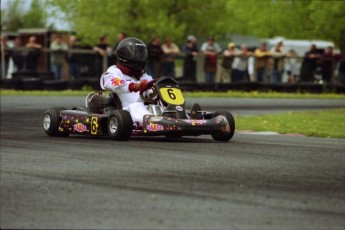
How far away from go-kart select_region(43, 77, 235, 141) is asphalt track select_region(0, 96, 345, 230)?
0.58 ft

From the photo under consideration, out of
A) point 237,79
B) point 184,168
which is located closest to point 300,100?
point 237,79

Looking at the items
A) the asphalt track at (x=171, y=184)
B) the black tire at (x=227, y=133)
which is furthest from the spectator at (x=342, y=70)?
the black tire at (x=227, y=133)

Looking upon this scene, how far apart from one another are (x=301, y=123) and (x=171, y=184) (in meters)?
8.75

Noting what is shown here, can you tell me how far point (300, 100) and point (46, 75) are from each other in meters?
6.90

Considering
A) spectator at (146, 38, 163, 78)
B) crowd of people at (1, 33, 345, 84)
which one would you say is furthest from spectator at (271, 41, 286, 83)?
spectator at (146, 38, 163, 78)

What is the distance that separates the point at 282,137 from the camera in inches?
561

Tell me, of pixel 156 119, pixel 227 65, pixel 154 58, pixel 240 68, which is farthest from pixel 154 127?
pixel 240 68

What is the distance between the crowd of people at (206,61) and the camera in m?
28.9

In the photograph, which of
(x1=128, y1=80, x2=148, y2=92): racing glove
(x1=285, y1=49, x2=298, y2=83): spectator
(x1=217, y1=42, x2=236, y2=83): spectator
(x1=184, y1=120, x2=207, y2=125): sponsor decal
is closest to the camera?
(x1=184, y1=120, x2=207, y2=125): sponsor decal

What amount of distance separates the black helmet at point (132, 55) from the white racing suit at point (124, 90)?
145 millimetres

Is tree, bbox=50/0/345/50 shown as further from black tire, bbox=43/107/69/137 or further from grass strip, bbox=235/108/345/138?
black tire, bbox=43/107/69/137

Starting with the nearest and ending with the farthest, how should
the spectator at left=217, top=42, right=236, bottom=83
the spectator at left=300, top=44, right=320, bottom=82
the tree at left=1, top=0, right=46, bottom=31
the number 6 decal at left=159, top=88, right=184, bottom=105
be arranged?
the number 6 decal at left=159, top=88, right=184, bottom=105 → the spectator at left=217, top=42, right=236, bottom=83 → the spectator at left=300, top=44, right=320, bottom=82 → the tree at left=1, top=0, right=46, bottom=31

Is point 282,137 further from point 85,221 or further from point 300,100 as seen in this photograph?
point 300,100

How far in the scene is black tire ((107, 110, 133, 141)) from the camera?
12.5 metres
